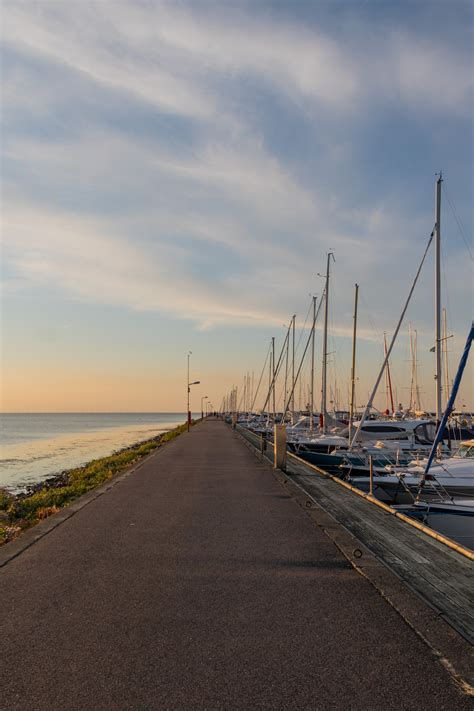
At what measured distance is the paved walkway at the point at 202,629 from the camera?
3.98m

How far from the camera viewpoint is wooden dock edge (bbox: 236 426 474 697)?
14.4 ft

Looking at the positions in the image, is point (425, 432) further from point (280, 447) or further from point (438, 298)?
point (280, 447)

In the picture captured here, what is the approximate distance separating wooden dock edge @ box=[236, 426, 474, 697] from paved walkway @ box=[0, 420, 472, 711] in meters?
0.11

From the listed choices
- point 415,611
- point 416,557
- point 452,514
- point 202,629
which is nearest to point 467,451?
point 452,514

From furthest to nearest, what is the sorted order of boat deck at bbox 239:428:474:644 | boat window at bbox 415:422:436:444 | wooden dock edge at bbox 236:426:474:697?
boat window at bbox 415:422:436:444 < boat deck at bbox 239:428:474:644 < wooden dock edge at bbox 236:426:474:697

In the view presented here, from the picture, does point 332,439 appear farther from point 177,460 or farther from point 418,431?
point 177,460

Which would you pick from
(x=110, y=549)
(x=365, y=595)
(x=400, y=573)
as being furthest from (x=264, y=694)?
(x=110, y=549)

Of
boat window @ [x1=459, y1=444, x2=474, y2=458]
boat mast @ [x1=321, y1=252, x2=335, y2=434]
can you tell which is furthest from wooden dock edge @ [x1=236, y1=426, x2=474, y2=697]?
boat mast @ [x1=321, y1=252, x2=335, y2=434]

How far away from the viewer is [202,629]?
5121 mm

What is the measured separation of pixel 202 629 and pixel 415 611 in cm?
215

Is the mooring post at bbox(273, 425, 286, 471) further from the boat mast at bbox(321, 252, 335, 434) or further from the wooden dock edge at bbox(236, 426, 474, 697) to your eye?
the boat mast at bbox(321, 252, 335, 434)

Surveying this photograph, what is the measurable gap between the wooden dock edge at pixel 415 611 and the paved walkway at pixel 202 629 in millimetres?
109

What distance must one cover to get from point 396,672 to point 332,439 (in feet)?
101

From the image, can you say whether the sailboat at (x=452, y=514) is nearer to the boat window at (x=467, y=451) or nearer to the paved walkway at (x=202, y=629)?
the boat window at (x=467, y=451)
